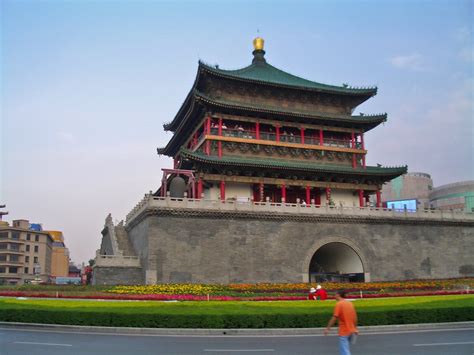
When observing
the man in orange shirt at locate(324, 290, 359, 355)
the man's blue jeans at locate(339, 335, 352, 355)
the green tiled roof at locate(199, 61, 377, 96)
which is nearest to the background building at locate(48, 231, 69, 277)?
the green tiled roof at locate(199, 61, 377, 96)

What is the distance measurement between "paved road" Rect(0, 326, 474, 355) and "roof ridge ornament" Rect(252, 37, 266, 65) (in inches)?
→ 1410

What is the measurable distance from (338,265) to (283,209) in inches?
318

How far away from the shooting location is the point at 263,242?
3438 cm

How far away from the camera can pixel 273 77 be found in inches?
1709

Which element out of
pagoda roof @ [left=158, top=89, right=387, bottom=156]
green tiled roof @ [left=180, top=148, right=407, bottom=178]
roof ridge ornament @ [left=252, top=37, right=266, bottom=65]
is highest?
roof ridge ornament @ [left=252, top=37, right=266, bottom=65]

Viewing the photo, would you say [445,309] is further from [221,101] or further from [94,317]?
[221,101]

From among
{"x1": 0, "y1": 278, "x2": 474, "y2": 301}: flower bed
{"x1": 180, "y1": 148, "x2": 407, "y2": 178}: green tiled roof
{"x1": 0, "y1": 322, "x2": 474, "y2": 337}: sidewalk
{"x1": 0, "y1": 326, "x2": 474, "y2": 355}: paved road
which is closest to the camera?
{"x1": 0, "y1": 326, "x2": 474, "y2": 355}: paved road

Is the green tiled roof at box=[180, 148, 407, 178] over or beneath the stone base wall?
over

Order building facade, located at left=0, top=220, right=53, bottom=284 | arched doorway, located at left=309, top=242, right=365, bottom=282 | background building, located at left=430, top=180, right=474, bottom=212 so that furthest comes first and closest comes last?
background building, located at left=430, top=180, right=474, bottom=212
building facade, located at left=0, top=220, right=53, bottom=284
arched doorway, located at left=309, top=242, right=365, bottom=282

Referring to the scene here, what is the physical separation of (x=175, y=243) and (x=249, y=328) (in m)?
17.3

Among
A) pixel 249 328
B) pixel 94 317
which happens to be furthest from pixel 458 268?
pixel 94 317

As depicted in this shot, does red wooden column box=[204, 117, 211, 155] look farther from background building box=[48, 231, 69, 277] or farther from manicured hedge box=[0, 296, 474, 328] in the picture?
background building box=[48, 231, 69, 277]

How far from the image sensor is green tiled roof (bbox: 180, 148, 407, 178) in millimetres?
35344

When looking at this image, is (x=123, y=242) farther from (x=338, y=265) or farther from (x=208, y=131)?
(x=338, y=265)
